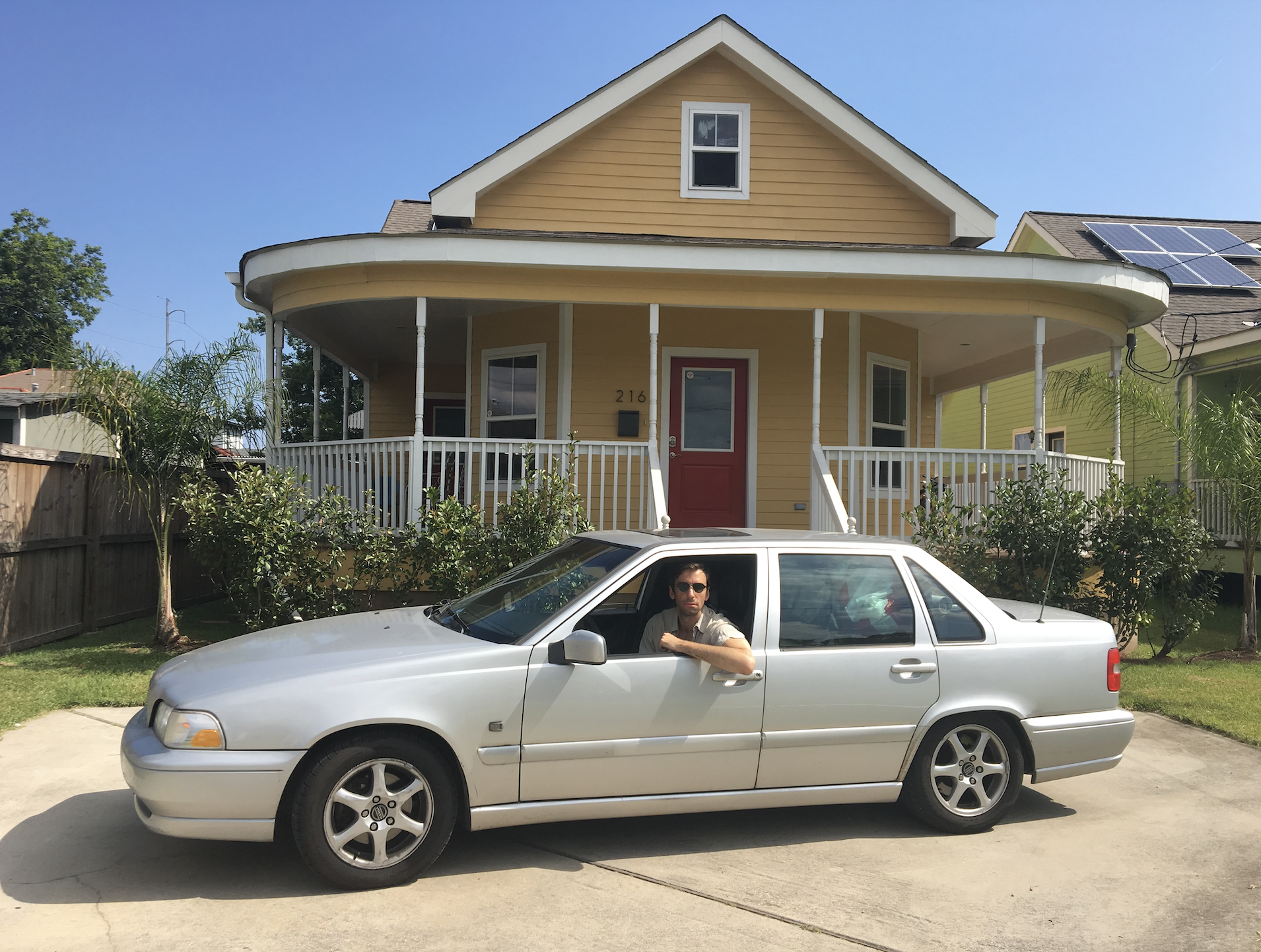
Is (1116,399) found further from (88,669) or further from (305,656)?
(88,669)

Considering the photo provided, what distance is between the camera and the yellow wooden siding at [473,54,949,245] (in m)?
12.0

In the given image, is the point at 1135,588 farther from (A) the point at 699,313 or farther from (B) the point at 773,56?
(B) the point at 773,56

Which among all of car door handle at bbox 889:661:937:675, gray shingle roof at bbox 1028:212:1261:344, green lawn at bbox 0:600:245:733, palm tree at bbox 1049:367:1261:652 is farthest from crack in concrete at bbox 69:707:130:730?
gray shingle roof at bbox 1028:212:1261:344

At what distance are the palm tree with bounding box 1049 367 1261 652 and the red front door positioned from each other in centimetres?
382

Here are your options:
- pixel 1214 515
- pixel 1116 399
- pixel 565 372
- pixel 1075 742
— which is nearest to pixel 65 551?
pixel 565 372

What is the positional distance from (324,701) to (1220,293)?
1796 centimetres

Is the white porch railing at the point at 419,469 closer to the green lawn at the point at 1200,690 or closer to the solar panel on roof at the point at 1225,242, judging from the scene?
the green lawn at the point at 1200,690

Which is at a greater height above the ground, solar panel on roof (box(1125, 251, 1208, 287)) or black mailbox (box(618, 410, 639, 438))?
solar panel on roof (box(1125, 251, 1208, 287))

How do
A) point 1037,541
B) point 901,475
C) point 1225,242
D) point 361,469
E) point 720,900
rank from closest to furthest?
point 720,900, point 1037,541, point 361,469, point 901,475, point 1225,242

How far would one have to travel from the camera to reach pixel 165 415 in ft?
28.5

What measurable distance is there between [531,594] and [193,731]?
64.2 inches

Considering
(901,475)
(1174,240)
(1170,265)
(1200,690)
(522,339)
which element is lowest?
(1200,690)

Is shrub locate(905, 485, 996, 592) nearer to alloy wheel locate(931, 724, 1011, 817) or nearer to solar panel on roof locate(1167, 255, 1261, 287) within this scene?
alloy wheel locate(931, 724, 1011, 817)

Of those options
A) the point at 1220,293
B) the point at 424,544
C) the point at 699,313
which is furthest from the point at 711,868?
the point at 1220,293
